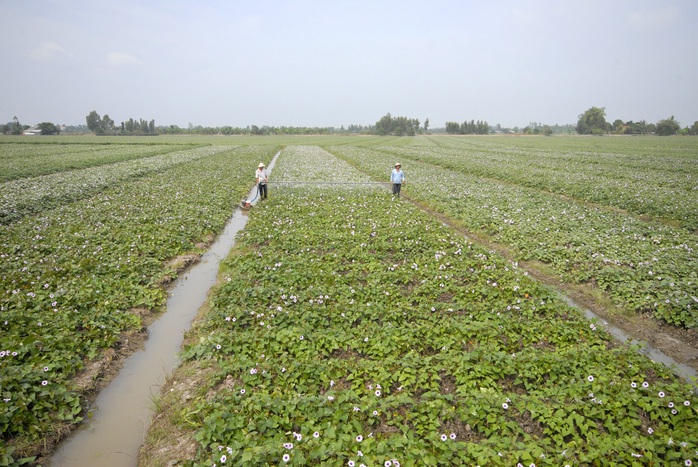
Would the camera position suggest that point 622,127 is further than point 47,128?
Yes

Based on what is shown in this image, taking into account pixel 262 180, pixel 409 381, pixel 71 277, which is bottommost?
pixel 409 381

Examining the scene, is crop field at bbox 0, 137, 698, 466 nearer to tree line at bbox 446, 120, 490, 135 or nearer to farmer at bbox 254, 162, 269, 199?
farmer at bbox 254, 162, 269, 199

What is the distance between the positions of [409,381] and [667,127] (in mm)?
156830

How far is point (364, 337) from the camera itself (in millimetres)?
6094

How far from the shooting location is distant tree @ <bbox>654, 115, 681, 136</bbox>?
116188 mm

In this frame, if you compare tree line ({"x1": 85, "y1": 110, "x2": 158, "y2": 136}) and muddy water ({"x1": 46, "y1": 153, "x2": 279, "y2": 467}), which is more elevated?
tree line ({"x1": 85, "y1": 110, "x2": 158, "y2": 136})

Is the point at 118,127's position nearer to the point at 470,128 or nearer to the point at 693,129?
the point at 470,128

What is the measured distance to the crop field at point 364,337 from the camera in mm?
4199

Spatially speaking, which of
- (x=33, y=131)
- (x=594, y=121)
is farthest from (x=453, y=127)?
(x=33, y=131)

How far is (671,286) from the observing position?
771 cm

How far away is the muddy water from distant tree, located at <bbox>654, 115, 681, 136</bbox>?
6187 inches

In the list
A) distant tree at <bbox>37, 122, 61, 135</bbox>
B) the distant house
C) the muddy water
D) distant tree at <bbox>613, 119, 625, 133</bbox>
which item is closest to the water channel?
the muddy water

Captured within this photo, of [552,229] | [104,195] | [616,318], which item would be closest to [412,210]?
[552,229]

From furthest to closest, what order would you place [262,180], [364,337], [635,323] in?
1. [262,180]
2. [635,323]
3. [364,337]
